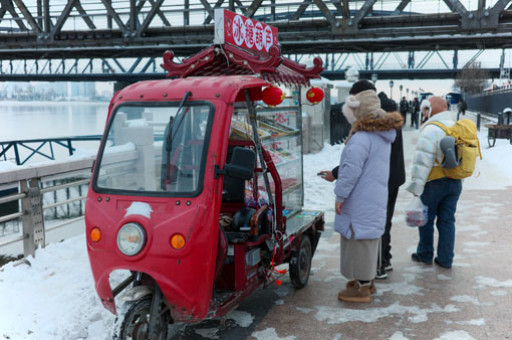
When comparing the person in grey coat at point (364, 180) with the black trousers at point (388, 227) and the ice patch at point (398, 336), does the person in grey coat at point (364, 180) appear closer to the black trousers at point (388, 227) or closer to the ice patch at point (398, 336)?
the ice patch at point (398, 336)

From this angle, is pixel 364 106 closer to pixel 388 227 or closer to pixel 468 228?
pixel 388 227

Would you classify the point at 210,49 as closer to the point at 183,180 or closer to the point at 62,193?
the point at 183,180

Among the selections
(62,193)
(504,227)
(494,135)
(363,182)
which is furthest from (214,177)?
(494,135)

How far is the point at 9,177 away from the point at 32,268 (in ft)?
3.06

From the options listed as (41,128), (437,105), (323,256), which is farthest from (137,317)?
(41,128)

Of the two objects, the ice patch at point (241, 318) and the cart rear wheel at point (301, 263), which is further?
the cart rear wheel at point (301, 263)

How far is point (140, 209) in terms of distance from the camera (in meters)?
3.84

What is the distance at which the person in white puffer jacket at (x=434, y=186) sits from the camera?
19.3 ft

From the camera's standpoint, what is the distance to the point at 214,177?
3914 millimetres

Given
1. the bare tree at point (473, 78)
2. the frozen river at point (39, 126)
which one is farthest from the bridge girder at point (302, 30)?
the bare tree at point (473, 78)

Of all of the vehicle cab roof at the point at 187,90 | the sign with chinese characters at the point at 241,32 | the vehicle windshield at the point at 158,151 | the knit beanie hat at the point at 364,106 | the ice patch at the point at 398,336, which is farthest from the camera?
the sign with chinese characters at the point at 241,32

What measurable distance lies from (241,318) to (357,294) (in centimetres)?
117

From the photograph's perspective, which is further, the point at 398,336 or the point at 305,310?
the point at 305,310

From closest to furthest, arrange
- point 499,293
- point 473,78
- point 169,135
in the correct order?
point 169,135 → point 499,293 → point 473,78
